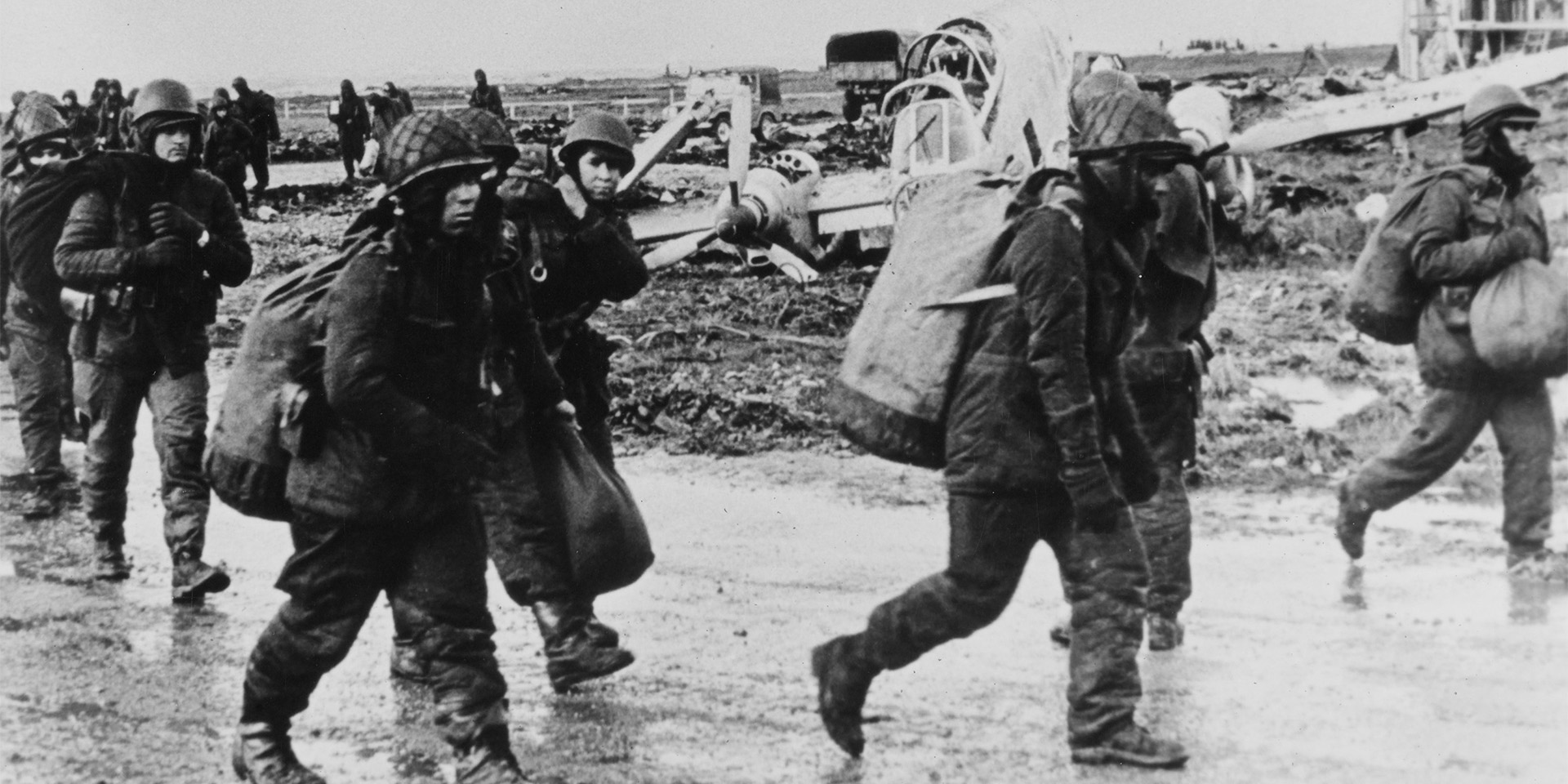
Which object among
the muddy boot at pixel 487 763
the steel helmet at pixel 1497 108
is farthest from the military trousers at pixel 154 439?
the steel helmet at pixel 1497 108

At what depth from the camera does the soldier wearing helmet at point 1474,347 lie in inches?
248

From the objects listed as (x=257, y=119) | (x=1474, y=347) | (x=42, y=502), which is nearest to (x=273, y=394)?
(x=1474, y=347)

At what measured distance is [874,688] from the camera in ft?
18.1

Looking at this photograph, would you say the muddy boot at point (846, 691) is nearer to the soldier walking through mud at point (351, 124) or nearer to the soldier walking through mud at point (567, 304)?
the soldier walking through mud at point (567, 304)

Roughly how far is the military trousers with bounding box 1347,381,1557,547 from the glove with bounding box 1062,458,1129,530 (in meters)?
2.57

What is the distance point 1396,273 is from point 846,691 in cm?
310

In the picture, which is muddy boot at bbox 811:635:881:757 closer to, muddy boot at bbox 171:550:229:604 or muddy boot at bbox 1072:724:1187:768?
muddy boot at bbox 1072:724:1187:768

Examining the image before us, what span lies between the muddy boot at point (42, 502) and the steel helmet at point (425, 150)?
502 centimetres

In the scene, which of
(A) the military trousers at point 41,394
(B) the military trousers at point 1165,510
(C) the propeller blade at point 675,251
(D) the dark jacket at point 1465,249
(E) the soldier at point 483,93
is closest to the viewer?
(B) the military trousers at point 1165,510

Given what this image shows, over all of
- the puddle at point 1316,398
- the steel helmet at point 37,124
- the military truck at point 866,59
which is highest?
the military truck at point 866,59

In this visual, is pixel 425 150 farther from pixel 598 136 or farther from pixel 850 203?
pixel 850 203

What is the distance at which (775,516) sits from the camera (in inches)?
319

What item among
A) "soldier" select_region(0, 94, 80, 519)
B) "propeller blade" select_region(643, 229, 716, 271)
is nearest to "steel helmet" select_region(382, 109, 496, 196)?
"soldier" select_region(0, 94, 80, 519)

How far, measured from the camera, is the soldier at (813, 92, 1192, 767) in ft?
14.9
